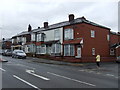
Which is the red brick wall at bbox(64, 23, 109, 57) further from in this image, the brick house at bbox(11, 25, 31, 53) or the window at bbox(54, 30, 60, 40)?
the brick house at bbox(11, 25, 31, 53)

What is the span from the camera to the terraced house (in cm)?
3300

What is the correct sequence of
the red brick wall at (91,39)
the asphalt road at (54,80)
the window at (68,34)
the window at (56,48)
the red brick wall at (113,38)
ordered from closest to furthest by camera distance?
the asphalt road at (54,80) → the red brick wall at (91,39) → the window at (68,34) → the window at (56,48) → the red brick wall at (113,38)

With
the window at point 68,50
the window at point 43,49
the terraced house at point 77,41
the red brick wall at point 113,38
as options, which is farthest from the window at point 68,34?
the red brick wall at point 113,38

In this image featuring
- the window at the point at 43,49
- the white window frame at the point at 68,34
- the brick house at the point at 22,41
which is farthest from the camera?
the brick house at the point at 22,41

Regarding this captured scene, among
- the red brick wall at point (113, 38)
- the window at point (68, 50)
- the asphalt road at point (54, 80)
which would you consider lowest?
the asphalt road at point (54, 80)

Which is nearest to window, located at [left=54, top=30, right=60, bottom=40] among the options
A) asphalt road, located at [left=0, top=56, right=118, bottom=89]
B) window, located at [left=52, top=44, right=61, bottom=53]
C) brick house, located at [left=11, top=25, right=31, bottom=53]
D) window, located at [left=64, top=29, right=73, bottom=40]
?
window, located at [left=52, top=44, right=61, bottom=53]

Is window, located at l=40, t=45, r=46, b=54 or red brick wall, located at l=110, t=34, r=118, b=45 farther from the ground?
red brick wall, located at l=110, t=34, r=118, b=45

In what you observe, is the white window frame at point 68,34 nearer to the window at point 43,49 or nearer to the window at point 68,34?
the window at point 68,34

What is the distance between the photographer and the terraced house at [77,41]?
108 feet

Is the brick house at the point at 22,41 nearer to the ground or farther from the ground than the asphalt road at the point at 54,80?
farther from the ground

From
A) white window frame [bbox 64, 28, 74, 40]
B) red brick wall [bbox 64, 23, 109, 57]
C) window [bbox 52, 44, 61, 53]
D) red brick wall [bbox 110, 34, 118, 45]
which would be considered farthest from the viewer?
red brick wall [bbox 110, 34, 118, 45]

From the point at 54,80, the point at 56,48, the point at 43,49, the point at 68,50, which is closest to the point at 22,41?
the point at 43,49

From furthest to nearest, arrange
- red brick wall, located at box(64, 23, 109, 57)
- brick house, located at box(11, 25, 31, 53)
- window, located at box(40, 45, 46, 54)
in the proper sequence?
1. brick house, located at box(11, 25, 31, 53)
2. window, located at box(40, 45, 46, 54)
3. red brick wall, located at box(64, 23, 109, 57)

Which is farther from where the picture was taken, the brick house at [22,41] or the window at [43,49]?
the brick house at [22,41]
